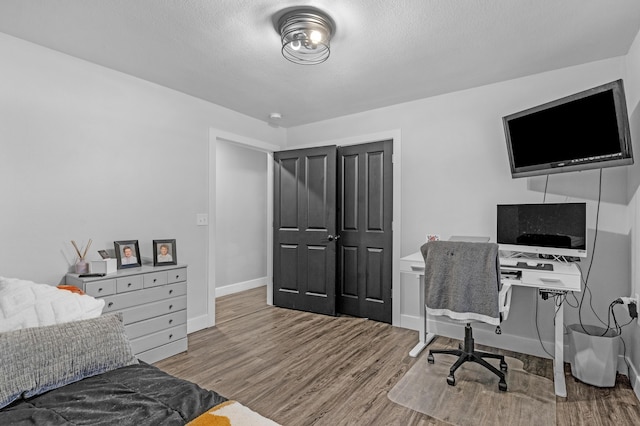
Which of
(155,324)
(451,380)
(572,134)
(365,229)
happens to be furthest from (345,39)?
(155,324)

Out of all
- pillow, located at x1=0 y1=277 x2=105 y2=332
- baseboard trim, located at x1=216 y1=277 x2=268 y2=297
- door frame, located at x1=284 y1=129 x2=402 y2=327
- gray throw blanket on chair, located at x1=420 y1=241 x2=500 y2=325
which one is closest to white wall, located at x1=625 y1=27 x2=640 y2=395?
gray throw blanket on chair, located at x1=420 y1=241 x2=500 y2=325

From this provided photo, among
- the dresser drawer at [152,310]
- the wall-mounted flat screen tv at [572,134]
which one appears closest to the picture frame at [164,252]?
the dresser drawer at [152,310]

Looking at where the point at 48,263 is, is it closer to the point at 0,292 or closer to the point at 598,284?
the point at 0,292

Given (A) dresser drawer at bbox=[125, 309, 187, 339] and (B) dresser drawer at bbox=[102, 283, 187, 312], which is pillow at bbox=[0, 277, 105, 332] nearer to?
(B) dresser drawer at bbox=[102, 283, 187, 312]

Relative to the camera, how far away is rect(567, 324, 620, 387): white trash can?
234cm

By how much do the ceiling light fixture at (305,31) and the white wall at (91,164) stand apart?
60.6 inches

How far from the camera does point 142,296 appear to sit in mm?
2738

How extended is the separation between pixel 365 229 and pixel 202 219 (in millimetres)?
1791

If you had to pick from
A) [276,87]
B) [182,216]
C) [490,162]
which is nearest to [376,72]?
[276,87]

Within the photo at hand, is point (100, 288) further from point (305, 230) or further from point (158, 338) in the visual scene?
point (305, 230)

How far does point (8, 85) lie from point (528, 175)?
3865 millimetres

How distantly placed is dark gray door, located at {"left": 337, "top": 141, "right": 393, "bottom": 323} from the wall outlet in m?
1.51

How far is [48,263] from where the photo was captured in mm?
2527

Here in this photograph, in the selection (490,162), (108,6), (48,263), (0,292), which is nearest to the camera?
(0,292)
